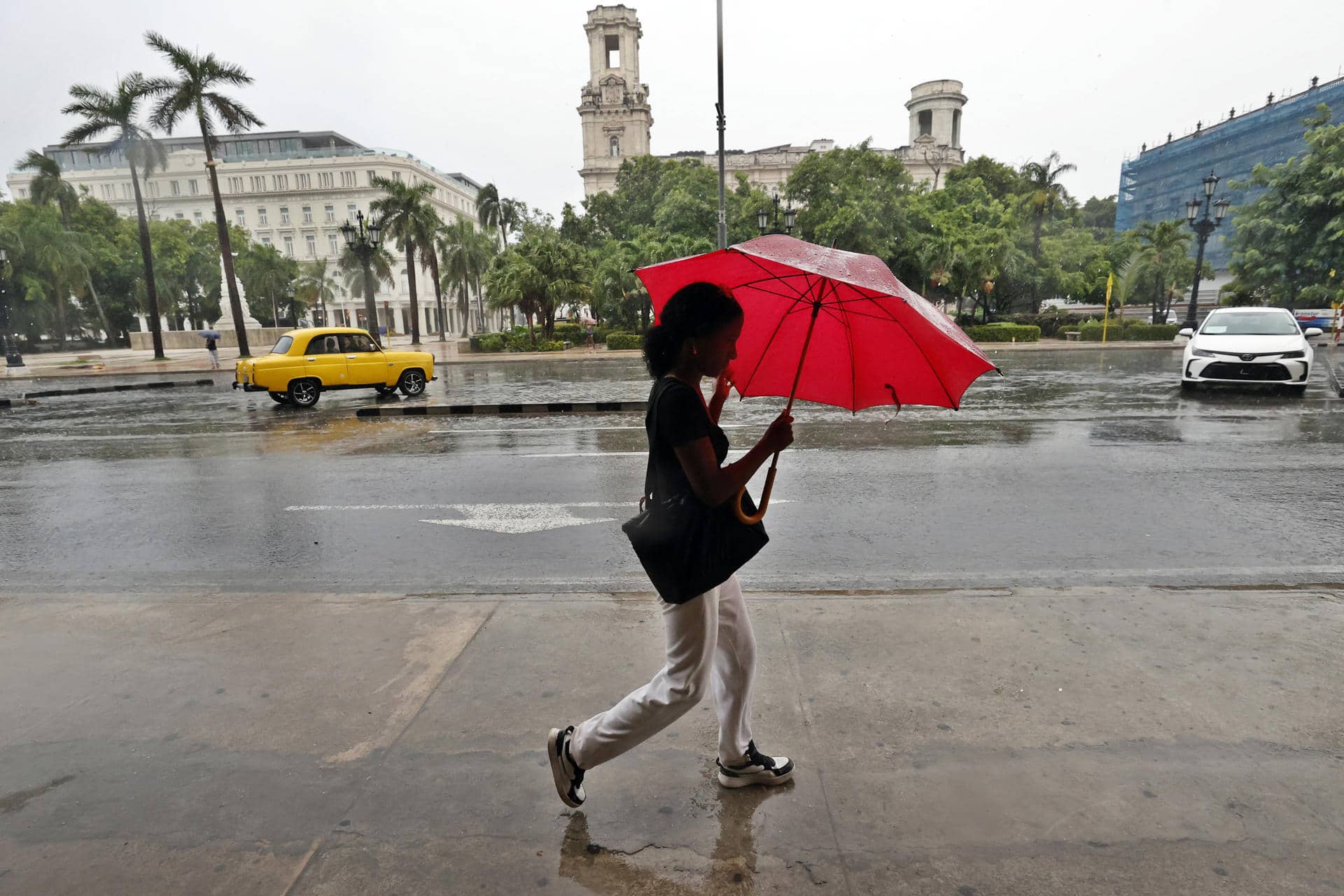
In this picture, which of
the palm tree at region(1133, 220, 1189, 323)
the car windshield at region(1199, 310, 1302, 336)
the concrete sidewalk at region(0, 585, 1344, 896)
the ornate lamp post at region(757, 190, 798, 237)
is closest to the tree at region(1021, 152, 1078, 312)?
the palm tree at region(1133, 220, 1189, 323)

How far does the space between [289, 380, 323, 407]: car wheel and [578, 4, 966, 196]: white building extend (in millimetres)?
72925

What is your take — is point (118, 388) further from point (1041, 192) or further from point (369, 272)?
point (1041, 192)

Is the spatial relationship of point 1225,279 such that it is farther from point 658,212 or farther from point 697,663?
point 697,663

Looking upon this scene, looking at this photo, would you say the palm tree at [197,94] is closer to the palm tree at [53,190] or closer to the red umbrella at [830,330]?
the palm tree at [53,190]

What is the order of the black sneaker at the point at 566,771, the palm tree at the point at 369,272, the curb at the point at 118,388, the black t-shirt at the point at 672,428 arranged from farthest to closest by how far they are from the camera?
the palm tree at the point at 369,272 → the curb at the point at 118,388 → the black sneaker at the point at 566,771 → the black t-shirt at the point at 672,428

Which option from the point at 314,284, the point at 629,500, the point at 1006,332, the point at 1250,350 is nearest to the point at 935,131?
the point at 1006,332

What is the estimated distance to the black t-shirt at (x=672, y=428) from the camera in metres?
2.07

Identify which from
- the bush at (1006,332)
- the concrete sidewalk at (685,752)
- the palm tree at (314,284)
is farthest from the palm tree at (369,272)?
the concrete sidewalk at (685,752)

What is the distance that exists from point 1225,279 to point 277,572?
78447 mm

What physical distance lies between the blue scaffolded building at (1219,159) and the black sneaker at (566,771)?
62200mm

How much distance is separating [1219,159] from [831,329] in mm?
83873

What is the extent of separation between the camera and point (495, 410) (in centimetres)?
1334

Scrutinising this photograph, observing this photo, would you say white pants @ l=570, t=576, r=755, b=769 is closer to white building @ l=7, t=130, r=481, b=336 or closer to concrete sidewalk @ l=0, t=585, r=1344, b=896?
concrete sidewalk @ l=0, t=585, r=1344, b=896

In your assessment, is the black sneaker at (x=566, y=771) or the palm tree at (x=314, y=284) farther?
the palm tree at (x=314, y=284)
